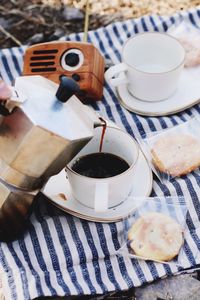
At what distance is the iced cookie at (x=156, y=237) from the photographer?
1049 mm

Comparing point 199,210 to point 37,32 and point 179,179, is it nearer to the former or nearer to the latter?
point 179,179

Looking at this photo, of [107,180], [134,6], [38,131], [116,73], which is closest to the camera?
[38,131]

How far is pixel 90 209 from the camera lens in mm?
1111

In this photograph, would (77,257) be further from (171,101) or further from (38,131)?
(171,101)

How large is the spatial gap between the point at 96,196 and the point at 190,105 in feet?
1.34

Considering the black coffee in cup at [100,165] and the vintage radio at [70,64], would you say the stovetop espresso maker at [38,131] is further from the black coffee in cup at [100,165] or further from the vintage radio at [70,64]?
the vintage radio at [70,64]

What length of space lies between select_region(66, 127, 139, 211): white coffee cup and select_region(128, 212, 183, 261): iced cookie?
7 centimetres

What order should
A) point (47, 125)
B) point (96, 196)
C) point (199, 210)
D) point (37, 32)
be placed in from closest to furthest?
point (47, 125) < point (96, 196) < point (199, 210) < point (37, 32)


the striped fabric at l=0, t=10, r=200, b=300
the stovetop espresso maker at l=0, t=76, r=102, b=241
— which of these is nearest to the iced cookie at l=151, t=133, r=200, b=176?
the striped fabric at l=0, t=10, r=200, b=300

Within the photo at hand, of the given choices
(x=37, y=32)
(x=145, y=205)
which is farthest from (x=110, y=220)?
(x=37, y=32)

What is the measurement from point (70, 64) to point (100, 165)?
0.32 m

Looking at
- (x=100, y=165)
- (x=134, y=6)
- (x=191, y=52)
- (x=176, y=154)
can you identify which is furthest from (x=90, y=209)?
(x=134, y=6)

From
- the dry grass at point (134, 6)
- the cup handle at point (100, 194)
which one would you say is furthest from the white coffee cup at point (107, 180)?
the dry grass at point (134, 6)

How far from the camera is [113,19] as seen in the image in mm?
1878
